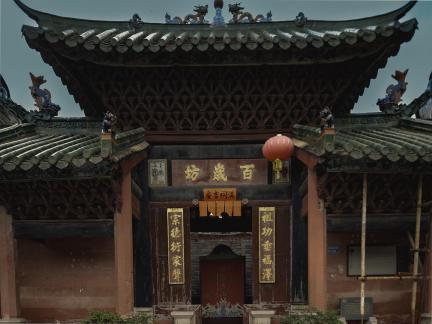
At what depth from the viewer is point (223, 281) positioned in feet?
38.8

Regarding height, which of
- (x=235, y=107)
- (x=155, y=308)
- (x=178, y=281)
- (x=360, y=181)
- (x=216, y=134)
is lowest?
(x=155, y=308)

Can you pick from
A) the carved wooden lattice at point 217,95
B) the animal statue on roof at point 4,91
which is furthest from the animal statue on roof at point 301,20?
the animal statue on roof at point 4,91

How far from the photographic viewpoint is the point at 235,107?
7879 mm

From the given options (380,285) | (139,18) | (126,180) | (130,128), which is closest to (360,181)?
(380,285)

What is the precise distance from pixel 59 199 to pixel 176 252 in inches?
104

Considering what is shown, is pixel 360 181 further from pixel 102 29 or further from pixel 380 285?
pixel 102 29

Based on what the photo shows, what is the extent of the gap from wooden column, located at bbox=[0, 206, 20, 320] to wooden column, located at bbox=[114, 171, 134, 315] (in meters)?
1.87

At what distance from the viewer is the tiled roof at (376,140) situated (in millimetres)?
5949

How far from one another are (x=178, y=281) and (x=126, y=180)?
104 inches

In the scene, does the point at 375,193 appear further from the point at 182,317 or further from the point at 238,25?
the point at 238,25

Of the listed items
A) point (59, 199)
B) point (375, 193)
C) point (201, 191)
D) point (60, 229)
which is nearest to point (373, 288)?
point (375, 193)

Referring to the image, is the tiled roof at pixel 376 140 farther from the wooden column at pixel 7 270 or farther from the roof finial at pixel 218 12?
the wooden column at pixel 7 270

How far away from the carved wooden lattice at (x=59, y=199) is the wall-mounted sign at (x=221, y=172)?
206cm

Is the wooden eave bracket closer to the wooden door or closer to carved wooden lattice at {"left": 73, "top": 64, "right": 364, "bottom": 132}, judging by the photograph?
carved wooden lattice at {"left": 73, "top": 64, "right": 364, "bottom": 132}
